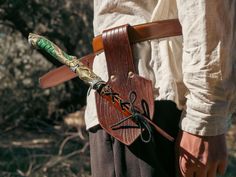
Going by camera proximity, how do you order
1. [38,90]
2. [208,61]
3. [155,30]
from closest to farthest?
[208,61] → [155,30] → [38,90]

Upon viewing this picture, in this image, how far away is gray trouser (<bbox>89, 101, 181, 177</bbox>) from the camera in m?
1.59

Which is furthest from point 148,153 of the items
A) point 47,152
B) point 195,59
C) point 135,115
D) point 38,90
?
point 38,90

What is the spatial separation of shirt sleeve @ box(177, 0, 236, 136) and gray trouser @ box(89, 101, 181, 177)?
0.09 meters

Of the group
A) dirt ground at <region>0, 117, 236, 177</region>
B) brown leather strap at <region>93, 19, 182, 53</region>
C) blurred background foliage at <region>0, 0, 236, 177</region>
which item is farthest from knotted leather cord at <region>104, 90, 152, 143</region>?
blurred background foliage at <region>0, 0, 236, 177</region>

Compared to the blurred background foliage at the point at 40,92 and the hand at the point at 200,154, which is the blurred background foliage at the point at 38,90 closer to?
the blurred background foliage at the point at 40,92

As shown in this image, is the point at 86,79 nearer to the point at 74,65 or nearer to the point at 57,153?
the point at 74,65

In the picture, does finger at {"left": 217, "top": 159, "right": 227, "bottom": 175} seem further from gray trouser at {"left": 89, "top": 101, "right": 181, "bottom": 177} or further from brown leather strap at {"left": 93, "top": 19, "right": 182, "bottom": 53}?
brown leather strap at {"left": 93, "top": 19, "right": 182, "bottom": 53}

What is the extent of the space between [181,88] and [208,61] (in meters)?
0.15

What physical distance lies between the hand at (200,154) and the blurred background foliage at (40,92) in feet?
11.5

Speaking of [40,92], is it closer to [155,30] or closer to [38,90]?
[38,90]

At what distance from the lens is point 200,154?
1.53 meters

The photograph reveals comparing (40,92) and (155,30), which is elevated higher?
(155,30)

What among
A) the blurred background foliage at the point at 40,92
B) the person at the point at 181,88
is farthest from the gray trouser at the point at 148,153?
the blurred background foliage at the point at 40,92

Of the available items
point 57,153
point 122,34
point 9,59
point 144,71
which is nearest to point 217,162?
point 144,71
